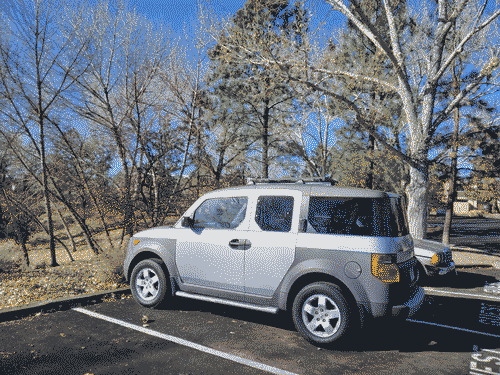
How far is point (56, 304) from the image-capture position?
5.37 meters

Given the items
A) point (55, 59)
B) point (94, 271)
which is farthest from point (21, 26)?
point (94, 271)

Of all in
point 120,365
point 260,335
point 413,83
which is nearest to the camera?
point 120,365

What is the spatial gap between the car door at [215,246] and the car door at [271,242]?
0.13m

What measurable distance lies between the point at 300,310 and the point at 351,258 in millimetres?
886

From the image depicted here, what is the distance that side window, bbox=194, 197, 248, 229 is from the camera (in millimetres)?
4875

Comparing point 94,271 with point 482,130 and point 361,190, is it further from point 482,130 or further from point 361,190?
point 482,130

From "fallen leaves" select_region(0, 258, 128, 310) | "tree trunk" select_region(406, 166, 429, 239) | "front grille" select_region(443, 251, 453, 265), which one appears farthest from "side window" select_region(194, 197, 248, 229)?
"tree trunk" select_region(406, 166, 429, 239)

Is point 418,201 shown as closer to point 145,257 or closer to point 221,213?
point 221,213

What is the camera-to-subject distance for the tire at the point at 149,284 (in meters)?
5.23

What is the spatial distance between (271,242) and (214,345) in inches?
55.2

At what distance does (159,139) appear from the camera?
11422mm

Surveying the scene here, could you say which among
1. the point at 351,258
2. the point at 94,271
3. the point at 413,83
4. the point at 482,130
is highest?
the point at 413,83

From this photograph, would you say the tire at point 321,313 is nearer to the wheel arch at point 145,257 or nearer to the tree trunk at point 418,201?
the wheel arch at point 145,257

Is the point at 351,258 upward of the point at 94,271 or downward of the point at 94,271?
upward
